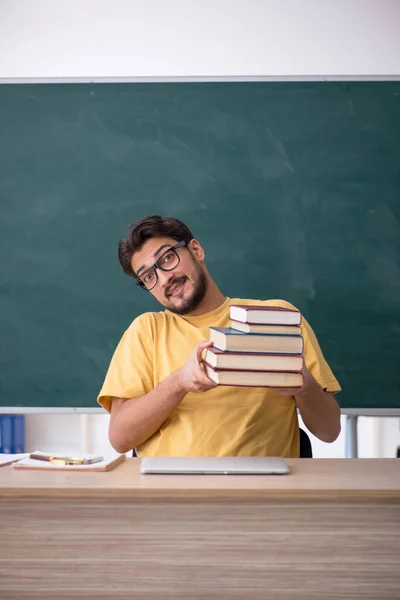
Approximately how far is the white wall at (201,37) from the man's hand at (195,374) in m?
1.80

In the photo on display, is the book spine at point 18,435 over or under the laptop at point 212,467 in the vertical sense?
under

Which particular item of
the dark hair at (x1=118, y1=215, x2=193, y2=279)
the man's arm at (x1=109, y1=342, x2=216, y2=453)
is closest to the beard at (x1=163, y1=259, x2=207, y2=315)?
the dark hair at (x1=118, y1=215, x2=193, y2=279)

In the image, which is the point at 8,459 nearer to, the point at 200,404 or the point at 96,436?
the point at 200,404

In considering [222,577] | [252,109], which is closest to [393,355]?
[252,109]

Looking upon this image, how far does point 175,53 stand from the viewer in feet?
9.83

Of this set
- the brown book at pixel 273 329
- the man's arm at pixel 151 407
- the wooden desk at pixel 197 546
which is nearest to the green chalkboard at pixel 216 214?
the man's arm at pixel 151 407

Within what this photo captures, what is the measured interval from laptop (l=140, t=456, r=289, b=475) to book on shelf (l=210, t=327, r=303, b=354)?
250mm

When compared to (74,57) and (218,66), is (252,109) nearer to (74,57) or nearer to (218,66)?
(218,66)

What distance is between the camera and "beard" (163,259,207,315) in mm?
1978

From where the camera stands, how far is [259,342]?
136 cm

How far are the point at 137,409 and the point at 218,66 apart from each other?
1.88 m

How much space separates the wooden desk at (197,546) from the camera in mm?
1220

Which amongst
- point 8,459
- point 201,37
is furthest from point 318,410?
point 201,37

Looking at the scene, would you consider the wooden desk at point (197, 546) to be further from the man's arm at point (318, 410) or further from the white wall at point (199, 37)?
the white wall at point (199, 37)
